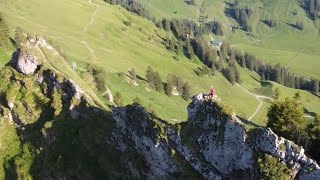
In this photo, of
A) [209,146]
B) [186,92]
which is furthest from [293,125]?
[186,92]

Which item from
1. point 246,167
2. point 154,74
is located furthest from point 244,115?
point 246,167

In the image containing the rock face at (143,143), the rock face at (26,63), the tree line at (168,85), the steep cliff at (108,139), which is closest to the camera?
the steep cliff at (108,139)

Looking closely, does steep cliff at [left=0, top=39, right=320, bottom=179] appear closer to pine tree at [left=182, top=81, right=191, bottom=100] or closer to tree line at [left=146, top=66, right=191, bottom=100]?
tree line at [left=146, top=66, right=191, bottom=100]

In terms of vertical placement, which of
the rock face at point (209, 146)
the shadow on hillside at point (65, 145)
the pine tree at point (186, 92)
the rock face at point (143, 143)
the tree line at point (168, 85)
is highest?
the rock face at point (209, 146)

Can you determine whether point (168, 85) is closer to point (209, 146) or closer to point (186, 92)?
point (186, 92)

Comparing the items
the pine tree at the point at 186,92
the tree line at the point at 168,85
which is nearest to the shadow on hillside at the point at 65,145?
the tree line at the point at 168,85

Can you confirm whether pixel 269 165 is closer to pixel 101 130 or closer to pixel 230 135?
pixel 230 135

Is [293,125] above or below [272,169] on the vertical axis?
below

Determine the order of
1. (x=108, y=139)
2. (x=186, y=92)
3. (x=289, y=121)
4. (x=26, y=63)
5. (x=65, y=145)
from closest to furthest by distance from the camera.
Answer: (x=108, y=139) < (x=289, y=121) < (x=65, y=145) < (x=26, y=63) < (x=186, y=92)

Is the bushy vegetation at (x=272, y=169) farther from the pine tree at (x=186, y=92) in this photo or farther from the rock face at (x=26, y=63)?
the pine tree at (x=186, y=92)

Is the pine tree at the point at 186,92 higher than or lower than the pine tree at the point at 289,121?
lower

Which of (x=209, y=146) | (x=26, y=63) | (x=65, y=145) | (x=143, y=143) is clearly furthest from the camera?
(x=26, y=63)
